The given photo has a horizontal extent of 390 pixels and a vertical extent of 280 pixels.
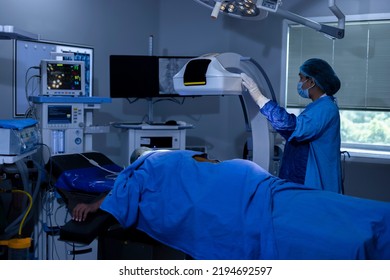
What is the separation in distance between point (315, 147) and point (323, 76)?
1.32 feet

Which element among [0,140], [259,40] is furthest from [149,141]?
[0,140]

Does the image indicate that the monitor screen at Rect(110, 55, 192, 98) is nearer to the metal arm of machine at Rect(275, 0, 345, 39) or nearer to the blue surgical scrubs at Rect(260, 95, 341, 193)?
the metal arm of machine at Rect(275, 0, 345, 39)

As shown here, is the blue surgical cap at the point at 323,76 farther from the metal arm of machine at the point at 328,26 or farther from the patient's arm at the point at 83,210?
the patient's arm at the point at 83,210

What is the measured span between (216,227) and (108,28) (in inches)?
122

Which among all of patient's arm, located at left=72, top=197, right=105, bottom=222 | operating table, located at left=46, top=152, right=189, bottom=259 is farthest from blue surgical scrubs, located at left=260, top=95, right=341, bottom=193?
patient's arm, located at left=72, top=197, right=105, bottom=222

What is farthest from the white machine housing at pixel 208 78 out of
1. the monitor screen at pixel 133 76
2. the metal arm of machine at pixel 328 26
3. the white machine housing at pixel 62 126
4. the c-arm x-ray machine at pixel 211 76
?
the monitor screen at pixel 133 76

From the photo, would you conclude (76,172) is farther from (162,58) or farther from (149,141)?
(162,58)

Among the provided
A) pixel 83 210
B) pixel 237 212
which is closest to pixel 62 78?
pixel 83 210

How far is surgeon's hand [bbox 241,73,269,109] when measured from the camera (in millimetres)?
2150

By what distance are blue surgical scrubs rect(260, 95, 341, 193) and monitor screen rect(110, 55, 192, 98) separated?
6.35 ft

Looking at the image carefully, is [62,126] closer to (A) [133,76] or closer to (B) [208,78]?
(A) [133,76]

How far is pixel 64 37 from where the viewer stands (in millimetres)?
4078

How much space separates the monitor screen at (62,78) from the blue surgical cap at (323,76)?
144 centimetres

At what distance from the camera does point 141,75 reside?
4246 millimetres
